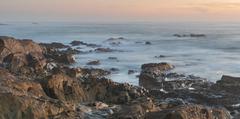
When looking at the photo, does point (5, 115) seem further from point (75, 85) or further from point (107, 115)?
point (75, 85)

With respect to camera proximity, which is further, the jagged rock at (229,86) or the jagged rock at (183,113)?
the jagged rock at (229,86)

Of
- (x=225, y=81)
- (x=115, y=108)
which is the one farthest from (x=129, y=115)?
(x=225, y=81)

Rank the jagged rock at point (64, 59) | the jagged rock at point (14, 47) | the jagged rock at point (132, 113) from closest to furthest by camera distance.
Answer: the jagged rock at point (132, 113) < the jagged rock at point (14, 47) < the jagged rock at point (64, 59)

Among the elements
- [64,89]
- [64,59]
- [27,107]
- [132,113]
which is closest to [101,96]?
[64,89]

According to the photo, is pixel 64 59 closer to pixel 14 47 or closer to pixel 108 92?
pixel 14 47

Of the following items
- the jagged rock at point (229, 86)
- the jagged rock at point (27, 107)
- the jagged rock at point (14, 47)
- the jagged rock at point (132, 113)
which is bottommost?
the jagged rock at point (229, 86)

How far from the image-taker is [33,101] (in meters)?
15.0

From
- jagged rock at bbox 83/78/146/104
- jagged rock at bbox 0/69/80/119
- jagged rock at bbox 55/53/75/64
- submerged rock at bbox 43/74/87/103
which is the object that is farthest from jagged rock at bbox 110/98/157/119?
jagged rock at bbox 55/53/75/64

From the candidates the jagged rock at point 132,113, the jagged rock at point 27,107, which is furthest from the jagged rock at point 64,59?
the jagged rock at point 27,107

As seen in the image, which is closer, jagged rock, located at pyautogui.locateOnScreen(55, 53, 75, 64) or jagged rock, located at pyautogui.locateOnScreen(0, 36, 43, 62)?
jagged rock, located at pyautogui.locateOnScreen(0, 36, 43, 62)

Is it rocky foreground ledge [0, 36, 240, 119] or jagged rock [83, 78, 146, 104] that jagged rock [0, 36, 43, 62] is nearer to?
rocky foreground ledge [0, 36, 240, 119]

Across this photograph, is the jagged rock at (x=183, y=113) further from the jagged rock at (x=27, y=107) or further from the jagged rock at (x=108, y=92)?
the jagged rock at (x=108, y=92)

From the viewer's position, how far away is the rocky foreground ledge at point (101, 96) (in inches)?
603

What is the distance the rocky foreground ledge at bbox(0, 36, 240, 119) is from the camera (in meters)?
15.3
